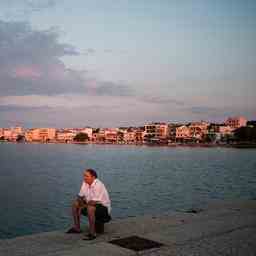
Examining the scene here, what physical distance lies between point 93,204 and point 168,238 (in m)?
1.60

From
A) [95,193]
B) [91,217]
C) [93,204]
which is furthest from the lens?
[95,193]

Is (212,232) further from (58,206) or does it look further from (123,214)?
(58,206)

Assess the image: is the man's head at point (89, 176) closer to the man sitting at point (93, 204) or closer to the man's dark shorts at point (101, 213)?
the man sitting at point (93, 204)

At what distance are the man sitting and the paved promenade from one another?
26 cm

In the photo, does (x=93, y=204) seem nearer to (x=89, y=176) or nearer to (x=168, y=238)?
(x=89, y=176)

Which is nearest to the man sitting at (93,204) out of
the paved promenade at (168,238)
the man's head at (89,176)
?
the man's head at (89,176)

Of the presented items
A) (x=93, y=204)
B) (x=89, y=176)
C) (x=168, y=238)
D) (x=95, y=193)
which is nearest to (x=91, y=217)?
(x=93, y=204)

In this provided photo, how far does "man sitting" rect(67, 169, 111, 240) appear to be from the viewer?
26.6 ft

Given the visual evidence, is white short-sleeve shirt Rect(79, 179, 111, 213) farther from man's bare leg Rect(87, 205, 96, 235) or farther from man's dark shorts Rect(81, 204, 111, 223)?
man's bare leg Rect(87, 205, 96, 235)

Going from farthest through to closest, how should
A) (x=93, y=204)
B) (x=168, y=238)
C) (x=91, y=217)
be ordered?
(x=93, y=204), (x=91, y=217), (x=168, y=238)

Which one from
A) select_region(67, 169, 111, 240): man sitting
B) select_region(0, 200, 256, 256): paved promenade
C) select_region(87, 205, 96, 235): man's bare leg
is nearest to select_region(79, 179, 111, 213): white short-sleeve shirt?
select_region(67, 169, 111, 240): man sitting

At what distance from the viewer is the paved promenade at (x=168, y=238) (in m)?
6.95

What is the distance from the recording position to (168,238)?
7879 millimetres

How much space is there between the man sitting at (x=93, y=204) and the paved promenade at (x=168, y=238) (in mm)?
262
